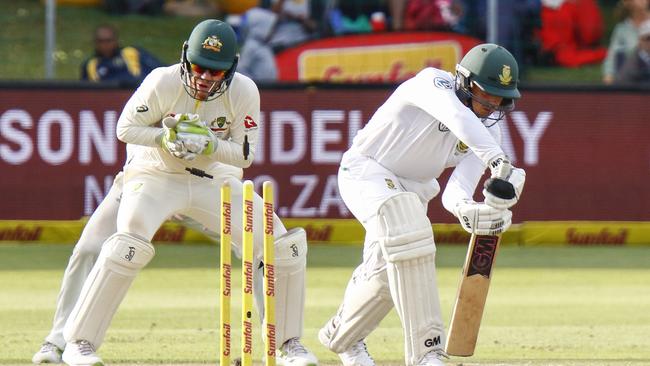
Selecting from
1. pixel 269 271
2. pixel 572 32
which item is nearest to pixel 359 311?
pixel 269 271

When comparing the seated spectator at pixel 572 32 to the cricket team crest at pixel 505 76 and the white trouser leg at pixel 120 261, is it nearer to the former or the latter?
the cricket team crest at pixel 505 76

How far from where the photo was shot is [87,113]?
1192 cm

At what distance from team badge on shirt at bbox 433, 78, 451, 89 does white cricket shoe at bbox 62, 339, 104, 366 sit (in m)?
1.83

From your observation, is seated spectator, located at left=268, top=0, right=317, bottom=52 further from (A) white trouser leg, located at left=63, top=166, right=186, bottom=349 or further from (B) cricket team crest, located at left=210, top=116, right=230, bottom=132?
(A) white trouser leg, located at left=63, top=166, right=186, bottom=349

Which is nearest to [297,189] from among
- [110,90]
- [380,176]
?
[110,90]

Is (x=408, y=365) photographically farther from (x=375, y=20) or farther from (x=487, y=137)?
(x=375, y=20)

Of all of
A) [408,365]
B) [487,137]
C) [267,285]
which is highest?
[487,137]

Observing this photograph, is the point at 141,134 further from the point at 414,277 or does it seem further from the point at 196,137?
the point at 414,277

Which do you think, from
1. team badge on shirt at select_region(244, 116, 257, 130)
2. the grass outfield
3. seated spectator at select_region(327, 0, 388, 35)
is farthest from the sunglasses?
seated spectator at select_region(327, 0, 388, 35)

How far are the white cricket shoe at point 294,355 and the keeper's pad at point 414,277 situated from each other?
23.0 inches

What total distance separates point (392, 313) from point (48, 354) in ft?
9.33

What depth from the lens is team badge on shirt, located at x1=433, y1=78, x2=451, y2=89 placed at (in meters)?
6.52

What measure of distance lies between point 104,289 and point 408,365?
4.36 feet

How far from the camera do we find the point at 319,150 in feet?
39.7
